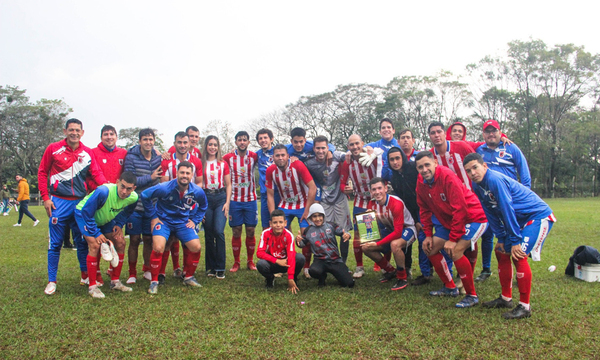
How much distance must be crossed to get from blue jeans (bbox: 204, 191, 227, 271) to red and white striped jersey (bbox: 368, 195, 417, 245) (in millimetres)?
2441

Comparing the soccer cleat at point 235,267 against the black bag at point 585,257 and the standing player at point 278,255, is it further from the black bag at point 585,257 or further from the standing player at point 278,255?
the black bag at point 585,257

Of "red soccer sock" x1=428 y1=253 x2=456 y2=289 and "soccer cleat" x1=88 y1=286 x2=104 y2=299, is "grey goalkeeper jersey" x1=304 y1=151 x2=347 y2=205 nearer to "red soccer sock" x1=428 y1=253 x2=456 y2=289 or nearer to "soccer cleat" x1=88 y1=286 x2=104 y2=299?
"red soccer sock" x1=428 y1=253 x2=456 y2=289

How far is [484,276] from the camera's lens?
5.50 m

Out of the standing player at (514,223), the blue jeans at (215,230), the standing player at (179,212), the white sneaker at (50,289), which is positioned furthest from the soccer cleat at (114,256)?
the standing player at (514,223)

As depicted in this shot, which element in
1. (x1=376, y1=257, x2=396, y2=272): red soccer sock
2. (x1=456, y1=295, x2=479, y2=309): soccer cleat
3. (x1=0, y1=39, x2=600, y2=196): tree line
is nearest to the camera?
(x1=456, y1=295, x2=479, y2=309): soccer cleat

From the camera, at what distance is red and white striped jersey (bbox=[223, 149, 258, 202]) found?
20.8ft

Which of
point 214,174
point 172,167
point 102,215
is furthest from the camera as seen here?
point 214,174

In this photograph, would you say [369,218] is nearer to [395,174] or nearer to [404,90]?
[395,174]

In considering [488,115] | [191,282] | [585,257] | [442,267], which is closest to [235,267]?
[191,282]

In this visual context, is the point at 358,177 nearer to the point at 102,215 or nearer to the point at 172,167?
the point at 172,167

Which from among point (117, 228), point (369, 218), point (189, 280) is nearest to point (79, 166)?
point (117, 228)

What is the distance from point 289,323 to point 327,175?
2.82 metres

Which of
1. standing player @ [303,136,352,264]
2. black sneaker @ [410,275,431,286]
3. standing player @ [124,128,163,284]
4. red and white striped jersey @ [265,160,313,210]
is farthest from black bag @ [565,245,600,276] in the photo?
standing player @ [124,128,163,284]

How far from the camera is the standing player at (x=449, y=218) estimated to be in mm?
4285
